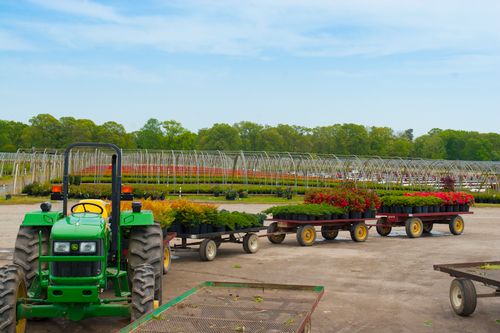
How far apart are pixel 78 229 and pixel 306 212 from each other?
1037 cm

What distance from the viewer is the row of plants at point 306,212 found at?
16.8 metres

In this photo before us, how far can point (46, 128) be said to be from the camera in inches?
3351

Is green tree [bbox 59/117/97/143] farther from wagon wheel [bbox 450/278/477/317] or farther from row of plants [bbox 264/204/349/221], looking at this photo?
wagon wheel [bbox 450/278/477/317]

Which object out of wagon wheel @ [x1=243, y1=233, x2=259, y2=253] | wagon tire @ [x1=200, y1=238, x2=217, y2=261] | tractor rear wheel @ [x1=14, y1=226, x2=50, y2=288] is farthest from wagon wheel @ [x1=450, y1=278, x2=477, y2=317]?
wagon wheel @ [x1=243, y1=233, x2=259, y2=253]

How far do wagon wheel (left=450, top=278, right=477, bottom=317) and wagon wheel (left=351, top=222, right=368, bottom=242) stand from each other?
28.6ft

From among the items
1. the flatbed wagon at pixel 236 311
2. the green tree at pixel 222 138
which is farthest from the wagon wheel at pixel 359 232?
the green tree at pixel 222 138

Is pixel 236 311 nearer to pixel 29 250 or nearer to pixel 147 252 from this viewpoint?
pixel 147 252

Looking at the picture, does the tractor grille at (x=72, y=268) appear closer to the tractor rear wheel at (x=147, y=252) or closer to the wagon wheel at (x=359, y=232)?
the tractor rear wheel at (x=147, y=252)

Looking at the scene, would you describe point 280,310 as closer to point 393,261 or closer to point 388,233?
point 393,261

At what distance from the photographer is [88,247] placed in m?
6.93

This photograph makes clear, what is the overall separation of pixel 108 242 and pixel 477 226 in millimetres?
19285

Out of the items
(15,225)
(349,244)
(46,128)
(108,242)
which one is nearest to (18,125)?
(46,128)

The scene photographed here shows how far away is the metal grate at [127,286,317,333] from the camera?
614cm

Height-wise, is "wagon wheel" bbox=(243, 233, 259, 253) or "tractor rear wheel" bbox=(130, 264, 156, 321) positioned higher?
"tractor rear wheel" bbox=(130, 264, 156, 321)
